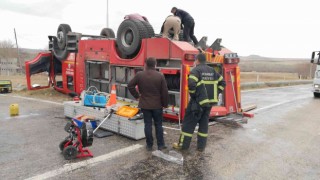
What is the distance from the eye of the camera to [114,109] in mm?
6180

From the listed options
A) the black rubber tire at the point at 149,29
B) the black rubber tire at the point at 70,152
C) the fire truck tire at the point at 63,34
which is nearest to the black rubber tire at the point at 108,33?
the fire truck tire at the point at 63,34

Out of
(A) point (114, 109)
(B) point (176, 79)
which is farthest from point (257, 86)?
(A) point (114, 109)

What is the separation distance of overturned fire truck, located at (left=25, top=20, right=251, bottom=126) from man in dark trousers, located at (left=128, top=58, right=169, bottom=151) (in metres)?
1.64

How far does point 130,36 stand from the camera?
7773mm

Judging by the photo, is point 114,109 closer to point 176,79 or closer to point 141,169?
point 176,79

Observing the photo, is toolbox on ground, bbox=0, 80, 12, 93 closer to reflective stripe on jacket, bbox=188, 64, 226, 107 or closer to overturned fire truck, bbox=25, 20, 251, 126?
overturned fire truck, bbox=25, 20, 251, 126

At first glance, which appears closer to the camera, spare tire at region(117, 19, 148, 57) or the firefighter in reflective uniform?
the firefighter in reflective uniform

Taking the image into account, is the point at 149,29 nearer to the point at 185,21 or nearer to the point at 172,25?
the point at 172,25

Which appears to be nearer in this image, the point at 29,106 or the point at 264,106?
the point at 29,106

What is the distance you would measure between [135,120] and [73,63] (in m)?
5.60

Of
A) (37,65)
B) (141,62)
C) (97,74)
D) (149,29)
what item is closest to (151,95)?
(141,62)

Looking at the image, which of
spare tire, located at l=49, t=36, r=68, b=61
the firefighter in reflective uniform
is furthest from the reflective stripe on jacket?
spare tire, located at l=49, t=36, r=68, b=61

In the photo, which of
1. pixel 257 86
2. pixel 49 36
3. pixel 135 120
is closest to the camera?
pixel 135 120

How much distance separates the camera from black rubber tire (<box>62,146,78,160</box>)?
448 cm
